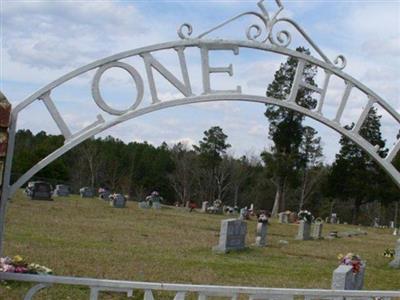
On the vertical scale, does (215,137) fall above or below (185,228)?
above

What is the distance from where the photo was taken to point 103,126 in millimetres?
4238

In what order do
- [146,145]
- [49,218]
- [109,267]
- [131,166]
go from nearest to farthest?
1. [109,267]
2. [49,218]
3. [131,166]
4. [146,145]

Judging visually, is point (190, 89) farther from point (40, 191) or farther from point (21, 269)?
point (40, 191)

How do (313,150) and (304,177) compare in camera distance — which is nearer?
(313,150)

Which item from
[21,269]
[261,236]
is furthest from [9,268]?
[261,236]

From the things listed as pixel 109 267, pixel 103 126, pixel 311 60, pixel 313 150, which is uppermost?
pixel 313 150

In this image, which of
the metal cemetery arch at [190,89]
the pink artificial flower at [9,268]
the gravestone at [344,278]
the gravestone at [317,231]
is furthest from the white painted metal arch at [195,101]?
the gravestone at [317,231]

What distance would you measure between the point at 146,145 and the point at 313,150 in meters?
23.9

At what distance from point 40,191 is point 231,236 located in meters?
15.4

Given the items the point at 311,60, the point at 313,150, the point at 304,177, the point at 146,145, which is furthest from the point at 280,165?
the point at 311,60

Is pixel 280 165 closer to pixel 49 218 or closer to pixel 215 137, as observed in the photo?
pixel 215 137

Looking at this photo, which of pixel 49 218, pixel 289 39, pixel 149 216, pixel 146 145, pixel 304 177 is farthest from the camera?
pixel 146 145

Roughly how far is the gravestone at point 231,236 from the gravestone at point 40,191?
14.7 m

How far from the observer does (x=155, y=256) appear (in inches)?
510
